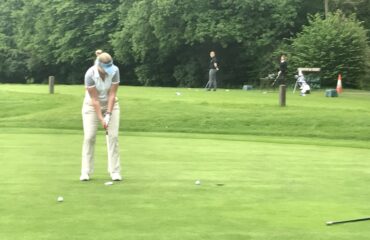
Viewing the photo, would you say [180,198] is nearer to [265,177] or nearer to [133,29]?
[265,177]

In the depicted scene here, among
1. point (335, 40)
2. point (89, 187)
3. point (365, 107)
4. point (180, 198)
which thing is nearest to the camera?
point (180, 198)

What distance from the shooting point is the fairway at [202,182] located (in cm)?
581

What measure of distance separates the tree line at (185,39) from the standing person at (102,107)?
31.9 meters

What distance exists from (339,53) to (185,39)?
16005 mm

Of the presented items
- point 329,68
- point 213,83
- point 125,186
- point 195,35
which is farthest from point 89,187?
point 195,35

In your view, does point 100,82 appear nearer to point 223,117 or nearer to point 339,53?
point 223,117

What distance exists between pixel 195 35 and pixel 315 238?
44.6 metres

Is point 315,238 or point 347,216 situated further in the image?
point 347,216

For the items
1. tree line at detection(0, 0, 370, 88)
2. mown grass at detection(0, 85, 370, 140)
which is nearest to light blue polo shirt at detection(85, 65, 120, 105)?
mown grass at detection(0, 85, 370, 140)

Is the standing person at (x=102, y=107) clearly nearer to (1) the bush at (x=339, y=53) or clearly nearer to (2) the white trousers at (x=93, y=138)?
(2) the white trousers at (x=93, y=138)

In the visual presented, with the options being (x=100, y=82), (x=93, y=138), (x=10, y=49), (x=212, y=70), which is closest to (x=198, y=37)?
(x=212, y=70)

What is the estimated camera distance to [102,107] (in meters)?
8.84

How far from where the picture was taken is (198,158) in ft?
37.4

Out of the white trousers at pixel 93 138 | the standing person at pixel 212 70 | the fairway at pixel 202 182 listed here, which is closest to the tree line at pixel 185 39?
the standing person at pixel 212 70
